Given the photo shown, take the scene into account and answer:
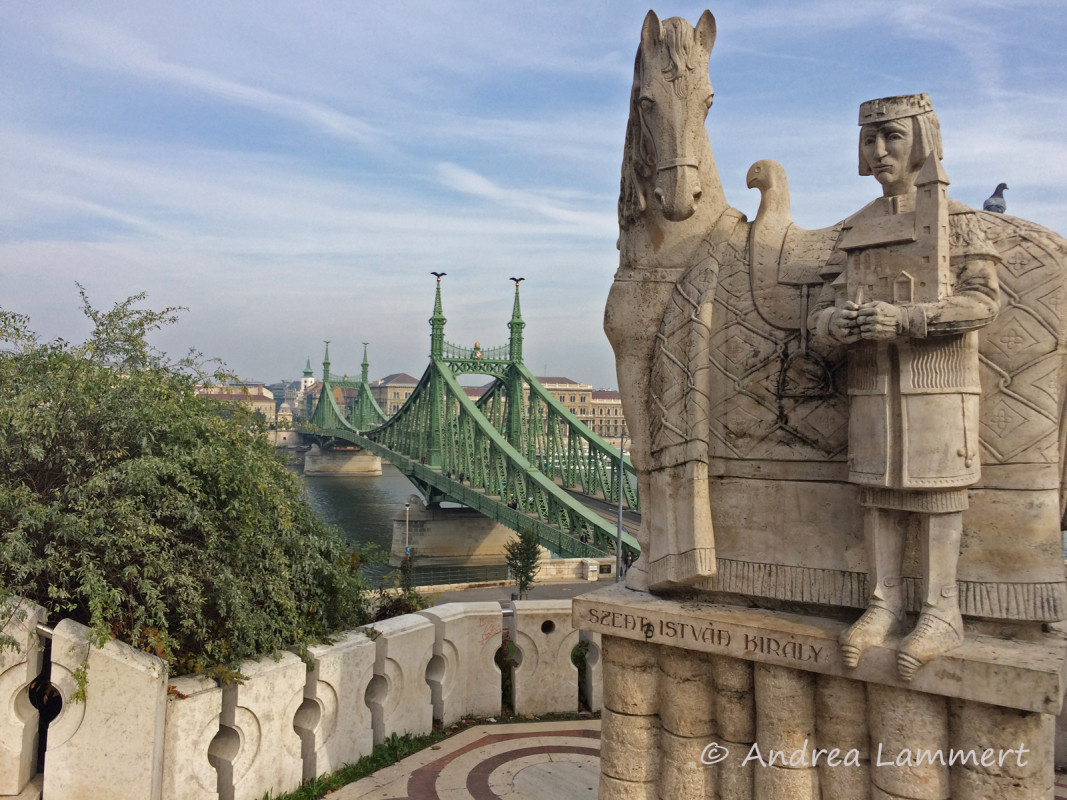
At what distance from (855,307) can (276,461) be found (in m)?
5.02

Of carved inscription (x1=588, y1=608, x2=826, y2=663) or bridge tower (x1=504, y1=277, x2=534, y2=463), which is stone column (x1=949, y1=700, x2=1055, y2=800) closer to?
carved inscription (x1=588, y1=608, x2=826, y2=663)

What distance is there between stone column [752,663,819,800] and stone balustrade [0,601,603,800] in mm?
3310

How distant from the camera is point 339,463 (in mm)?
70562

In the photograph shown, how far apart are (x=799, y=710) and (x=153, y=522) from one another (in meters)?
4.41

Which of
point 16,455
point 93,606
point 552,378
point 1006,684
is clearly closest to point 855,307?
point 1006,684

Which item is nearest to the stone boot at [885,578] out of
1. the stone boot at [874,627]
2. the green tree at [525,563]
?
the stone boot at [874,627]

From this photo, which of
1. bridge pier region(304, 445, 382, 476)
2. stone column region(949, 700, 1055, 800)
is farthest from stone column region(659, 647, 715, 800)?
bridge pier region(304, 445, 382, 476)

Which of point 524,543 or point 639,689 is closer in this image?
point 639,689

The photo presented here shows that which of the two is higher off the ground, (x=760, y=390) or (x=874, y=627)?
(x=760, y=390)

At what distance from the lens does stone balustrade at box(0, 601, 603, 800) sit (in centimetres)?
528

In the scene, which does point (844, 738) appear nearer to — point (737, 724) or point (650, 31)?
point (737, 724)

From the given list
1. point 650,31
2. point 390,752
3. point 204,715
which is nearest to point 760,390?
point 650,31

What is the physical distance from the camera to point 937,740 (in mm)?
3887

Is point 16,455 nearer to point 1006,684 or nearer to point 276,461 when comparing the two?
point 276,461
